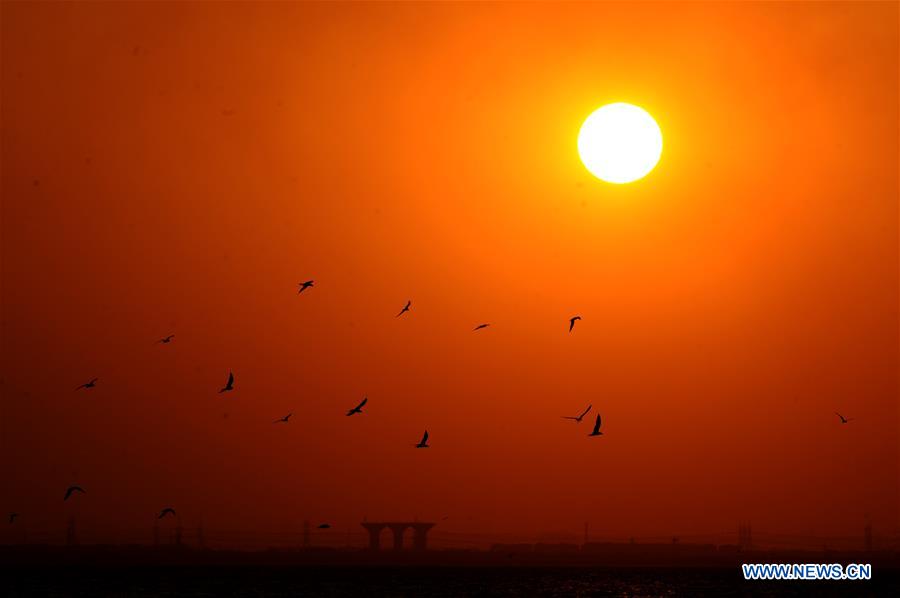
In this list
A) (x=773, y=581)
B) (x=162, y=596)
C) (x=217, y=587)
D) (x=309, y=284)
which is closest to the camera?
(x=309, y=284)

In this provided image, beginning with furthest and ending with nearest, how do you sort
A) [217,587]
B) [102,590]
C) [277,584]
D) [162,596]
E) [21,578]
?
[21,578] → [277,584] → [217,587] → [102,590] → [162,596]

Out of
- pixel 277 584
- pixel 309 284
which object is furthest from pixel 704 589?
pixel 309 284

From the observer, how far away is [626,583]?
15288cm

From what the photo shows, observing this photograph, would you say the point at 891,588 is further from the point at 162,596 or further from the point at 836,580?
the point at 162,596

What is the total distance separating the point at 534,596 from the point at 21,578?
6836 centimetres

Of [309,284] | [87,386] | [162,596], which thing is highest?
[309,284]

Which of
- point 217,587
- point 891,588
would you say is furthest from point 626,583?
point 217,587

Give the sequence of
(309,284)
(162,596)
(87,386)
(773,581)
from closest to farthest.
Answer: (309,284), (87,386), (162,596), (773,581)

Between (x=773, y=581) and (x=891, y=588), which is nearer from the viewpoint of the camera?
(x=891, y=588)

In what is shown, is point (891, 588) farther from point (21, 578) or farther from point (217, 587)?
point (21, 578)

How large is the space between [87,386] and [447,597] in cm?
4349

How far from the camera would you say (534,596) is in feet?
375

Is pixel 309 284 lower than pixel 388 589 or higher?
higher

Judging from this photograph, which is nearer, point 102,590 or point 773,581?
point 102,590
